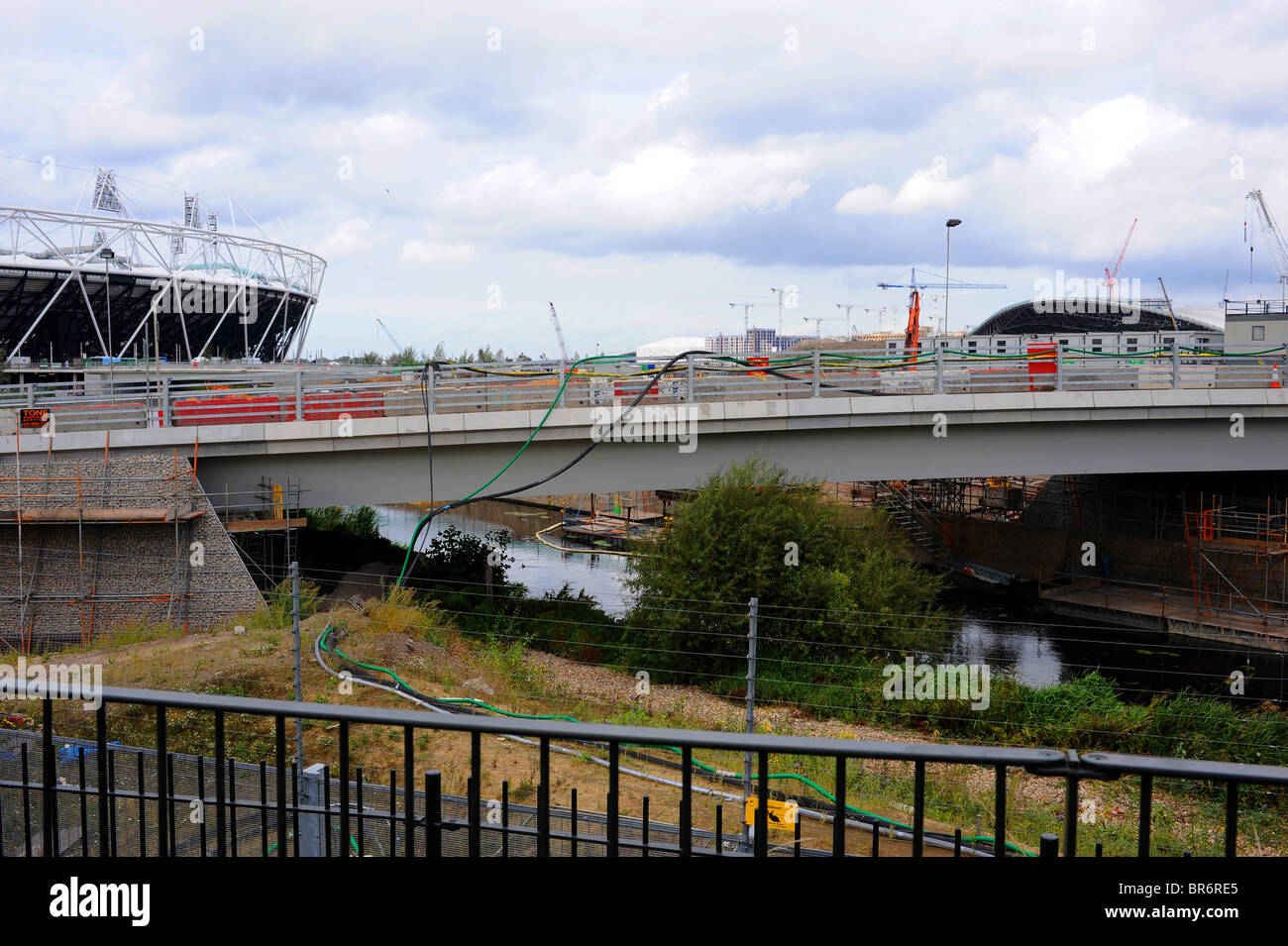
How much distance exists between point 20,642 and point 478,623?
739 cm

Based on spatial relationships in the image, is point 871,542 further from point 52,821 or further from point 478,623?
point 52,821

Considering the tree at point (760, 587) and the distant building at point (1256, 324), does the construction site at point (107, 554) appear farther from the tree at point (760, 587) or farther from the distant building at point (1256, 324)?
the distant building at point (1256, 324)

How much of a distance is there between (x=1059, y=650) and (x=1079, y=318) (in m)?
77.0

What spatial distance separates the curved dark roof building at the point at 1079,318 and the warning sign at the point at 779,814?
283 ft

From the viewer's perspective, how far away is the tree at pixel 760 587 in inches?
645

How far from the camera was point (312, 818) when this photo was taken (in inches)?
260

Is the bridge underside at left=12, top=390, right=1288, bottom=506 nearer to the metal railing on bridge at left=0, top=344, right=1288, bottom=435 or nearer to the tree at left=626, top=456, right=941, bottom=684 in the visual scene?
the metal railing on bridge at left=0, top=344, right=1288, bottom=435

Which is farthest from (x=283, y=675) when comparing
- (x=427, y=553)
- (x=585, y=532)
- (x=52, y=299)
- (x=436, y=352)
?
(x=436, y=352)

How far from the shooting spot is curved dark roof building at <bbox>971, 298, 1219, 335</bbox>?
286ft

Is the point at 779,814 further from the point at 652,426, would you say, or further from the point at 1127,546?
the point at 1127,546

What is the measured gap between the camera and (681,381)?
18328 millimetres

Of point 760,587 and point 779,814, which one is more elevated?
point 760,587

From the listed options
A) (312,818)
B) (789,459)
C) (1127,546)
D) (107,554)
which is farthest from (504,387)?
(1127,546)

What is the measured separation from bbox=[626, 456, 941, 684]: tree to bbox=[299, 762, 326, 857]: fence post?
9.08 meters
